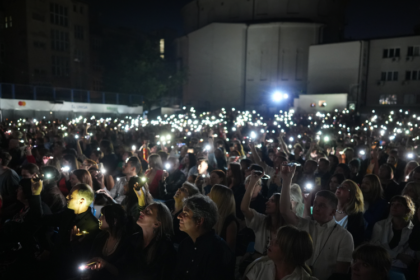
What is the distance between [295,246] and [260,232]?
133 centimetres

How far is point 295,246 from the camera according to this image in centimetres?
265

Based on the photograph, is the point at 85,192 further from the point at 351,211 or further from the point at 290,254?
the point at 351,211

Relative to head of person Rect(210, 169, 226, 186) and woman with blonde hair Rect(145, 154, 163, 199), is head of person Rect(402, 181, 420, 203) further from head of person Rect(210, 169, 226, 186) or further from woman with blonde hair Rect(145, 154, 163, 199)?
woman with blonde hair Rect(145, 154, 163, 199)

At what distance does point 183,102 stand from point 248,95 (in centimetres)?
839

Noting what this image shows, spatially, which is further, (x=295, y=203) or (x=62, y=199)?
(x=62, y=199)

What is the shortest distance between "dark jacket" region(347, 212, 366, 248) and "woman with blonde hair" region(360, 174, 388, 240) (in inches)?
26.1

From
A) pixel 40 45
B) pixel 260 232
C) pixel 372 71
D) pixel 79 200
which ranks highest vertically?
pixel 40 45

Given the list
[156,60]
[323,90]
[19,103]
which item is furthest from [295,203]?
[156,60]

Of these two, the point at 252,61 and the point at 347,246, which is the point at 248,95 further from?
the point at 347,246

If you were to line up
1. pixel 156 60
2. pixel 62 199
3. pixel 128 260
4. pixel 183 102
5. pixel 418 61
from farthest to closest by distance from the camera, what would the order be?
pixel 183 102
pixel 156 60
pixel 418 61
pixel 62 199
pixel 128 260

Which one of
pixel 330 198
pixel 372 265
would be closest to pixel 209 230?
pixel 330 198

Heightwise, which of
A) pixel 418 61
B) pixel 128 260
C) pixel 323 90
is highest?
pixel 418 61

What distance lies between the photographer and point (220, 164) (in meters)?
8.71

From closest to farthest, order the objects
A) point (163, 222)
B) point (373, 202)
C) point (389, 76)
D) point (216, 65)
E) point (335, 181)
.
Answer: point (163, 222)
point (373, 202)
point (335, 181)
point (389, 76)
point (216, 65)
